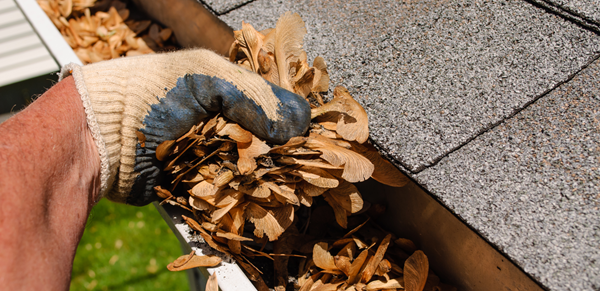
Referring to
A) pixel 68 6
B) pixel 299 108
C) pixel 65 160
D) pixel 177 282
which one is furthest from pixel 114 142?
pixel 177 282

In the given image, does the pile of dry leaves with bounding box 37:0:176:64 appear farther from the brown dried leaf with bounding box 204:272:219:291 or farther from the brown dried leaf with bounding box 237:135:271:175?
the brown dried leaf with bounding box 204:272:219:291

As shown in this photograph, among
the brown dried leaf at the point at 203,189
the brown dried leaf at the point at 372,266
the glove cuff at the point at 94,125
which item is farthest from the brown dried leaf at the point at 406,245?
the glove cuff at the point at 94,125

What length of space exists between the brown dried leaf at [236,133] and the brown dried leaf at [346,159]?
0.14m

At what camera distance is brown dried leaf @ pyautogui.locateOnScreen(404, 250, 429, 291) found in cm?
102

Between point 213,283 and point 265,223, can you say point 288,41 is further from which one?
point 213,283

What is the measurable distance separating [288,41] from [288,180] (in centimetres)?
40

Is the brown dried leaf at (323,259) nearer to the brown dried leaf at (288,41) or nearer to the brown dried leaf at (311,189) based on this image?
the brown dried leaf at (311,189)

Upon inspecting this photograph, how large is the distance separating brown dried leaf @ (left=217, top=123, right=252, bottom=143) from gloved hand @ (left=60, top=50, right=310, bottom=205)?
1.0 inches

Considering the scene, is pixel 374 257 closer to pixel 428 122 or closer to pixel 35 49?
pixel 428 122

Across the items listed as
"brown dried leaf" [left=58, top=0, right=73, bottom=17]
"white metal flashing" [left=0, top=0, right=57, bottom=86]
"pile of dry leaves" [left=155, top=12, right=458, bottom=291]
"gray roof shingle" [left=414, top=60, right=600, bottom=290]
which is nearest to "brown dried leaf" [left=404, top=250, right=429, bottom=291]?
"pile of dry leaves" [left=155, top=12, right=458, bottom=291]

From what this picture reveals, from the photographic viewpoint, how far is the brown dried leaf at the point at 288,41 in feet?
3.69

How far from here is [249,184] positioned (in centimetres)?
98

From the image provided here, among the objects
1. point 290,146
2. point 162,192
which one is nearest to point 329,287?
point 290,146

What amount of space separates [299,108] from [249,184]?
219 millimetres
